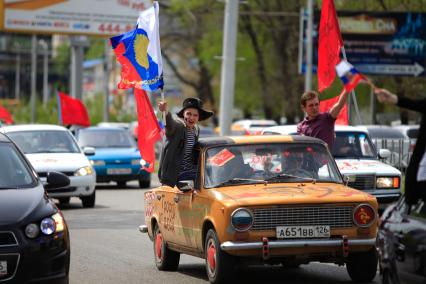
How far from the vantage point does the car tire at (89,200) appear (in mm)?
23594

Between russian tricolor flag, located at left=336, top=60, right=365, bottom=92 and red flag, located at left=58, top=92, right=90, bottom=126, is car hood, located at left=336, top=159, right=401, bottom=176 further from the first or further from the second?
red flag, located at left=58, top=92, right=90, bottom=126

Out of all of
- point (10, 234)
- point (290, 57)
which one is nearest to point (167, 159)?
point (10, 234)

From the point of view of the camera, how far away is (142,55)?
1446 cm

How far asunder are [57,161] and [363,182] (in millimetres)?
7401

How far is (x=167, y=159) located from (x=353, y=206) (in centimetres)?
229

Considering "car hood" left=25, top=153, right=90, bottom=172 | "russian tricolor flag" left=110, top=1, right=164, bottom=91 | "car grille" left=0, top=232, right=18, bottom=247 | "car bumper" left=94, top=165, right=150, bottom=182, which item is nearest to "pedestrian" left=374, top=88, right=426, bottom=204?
"car grille" left=0, top=232, right=18, bottom=247

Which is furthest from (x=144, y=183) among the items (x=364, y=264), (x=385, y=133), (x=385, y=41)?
(x=385, y=41)

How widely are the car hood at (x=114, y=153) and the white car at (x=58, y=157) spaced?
508cm

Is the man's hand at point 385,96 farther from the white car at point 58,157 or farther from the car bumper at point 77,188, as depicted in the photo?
the car bumper at point 77,188

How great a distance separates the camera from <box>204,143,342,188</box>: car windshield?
11977mm

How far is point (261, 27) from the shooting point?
64.3m

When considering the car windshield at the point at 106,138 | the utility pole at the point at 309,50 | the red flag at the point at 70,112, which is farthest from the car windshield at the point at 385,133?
the car windshield at the point at 106,138

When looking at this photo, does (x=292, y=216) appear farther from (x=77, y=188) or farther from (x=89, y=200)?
(x=89, y=200)

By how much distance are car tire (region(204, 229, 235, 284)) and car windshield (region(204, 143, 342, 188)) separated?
741 mm
